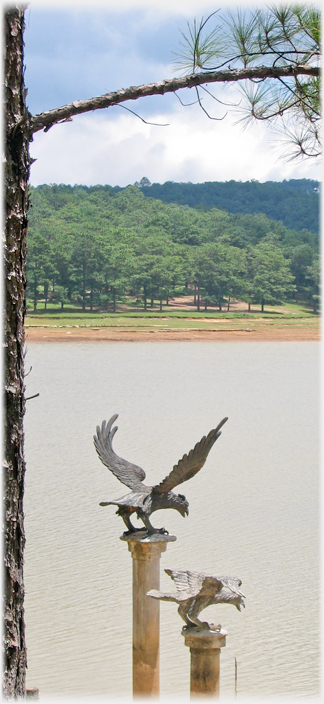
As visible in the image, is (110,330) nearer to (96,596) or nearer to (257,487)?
(257,487)

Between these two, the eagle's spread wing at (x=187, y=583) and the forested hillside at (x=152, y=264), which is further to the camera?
the forested hillside at (x=152, y=264)

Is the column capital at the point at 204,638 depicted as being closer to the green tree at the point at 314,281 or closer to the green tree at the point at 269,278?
the green tree at the point at 269,278

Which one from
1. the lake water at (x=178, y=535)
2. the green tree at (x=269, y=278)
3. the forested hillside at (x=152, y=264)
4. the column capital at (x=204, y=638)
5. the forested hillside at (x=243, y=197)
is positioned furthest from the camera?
the forested hillside at (x=243, y=197)

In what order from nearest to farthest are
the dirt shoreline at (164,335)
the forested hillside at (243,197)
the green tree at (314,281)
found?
1. the dirt shoreline at (164,335)
2. the green tree at (314,281)
3. the forested hillside at (243,197)

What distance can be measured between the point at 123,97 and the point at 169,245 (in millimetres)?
48633

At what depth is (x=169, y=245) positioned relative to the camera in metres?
50.8

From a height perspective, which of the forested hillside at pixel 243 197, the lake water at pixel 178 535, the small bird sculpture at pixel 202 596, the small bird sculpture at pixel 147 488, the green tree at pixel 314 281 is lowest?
A: the lake water at pixel 178 535

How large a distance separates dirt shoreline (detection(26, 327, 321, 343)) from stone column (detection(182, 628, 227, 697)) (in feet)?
76.5

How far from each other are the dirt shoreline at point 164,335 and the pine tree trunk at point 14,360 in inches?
918

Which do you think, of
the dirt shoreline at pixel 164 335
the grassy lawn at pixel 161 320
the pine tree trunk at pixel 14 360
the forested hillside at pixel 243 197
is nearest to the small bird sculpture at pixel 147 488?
the pine tree trunk at pixel 14 360

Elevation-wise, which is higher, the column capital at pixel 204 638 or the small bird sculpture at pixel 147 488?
the small bird sculpture at pixel 147 488

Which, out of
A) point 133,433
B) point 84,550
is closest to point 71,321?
point 133,433

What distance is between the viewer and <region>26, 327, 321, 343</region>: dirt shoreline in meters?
26.4

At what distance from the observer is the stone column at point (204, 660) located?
2447mm
